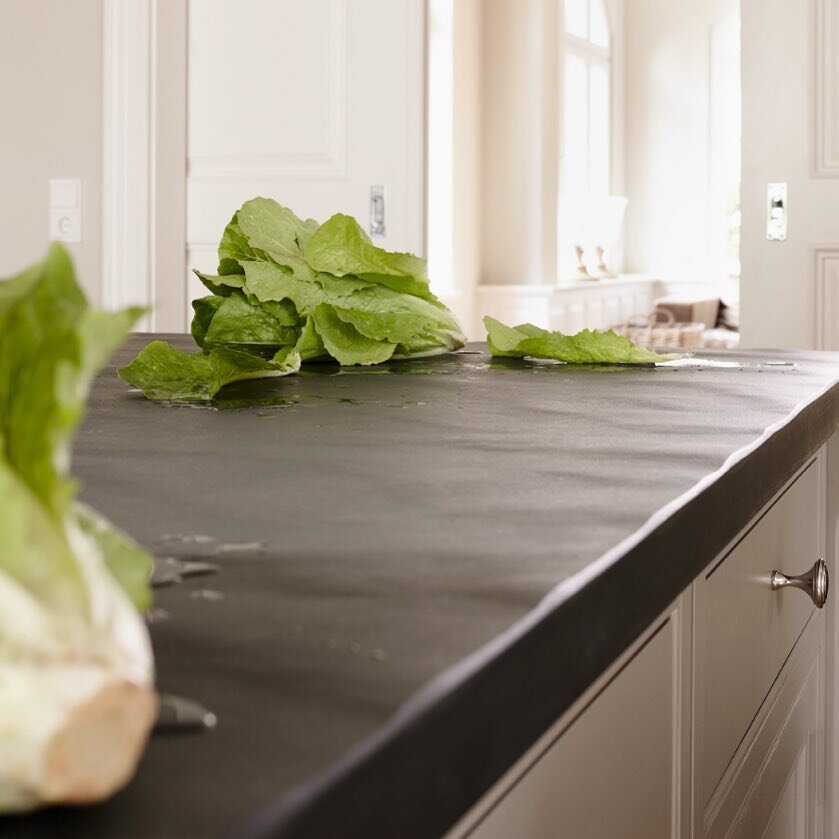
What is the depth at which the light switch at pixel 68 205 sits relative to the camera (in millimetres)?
3215

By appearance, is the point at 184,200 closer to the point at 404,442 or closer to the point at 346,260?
the point at 346,260

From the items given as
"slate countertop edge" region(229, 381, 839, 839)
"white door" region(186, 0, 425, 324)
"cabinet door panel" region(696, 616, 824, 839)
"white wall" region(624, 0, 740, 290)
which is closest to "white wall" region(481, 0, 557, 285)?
"white wall" region(624, 0, 740, 290)

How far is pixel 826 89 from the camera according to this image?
3.45 m

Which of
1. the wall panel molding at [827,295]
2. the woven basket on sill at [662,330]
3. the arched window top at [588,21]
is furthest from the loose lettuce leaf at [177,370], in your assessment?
the arched window top at [588,21]

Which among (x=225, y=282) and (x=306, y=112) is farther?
(x=306, y=112)

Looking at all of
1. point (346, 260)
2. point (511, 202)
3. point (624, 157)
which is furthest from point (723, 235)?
point (346, 260)

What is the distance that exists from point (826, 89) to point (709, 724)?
2.98m

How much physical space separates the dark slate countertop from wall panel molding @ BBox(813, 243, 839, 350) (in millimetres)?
2701

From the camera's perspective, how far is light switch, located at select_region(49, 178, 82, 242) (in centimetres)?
321

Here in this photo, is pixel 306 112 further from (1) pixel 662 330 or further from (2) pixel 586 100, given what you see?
(2) pixel 586 100

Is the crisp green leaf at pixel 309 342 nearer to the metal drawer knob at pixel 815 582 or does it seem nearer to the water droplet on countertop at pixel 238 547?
the metal drawer knob at pixel 815 582

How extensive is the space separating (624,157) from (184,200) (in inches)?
313

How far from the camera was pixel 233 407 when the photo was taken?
0.83m

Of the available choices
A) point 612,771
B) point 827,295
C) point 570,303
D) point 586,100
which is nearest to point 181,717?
point 612,771
